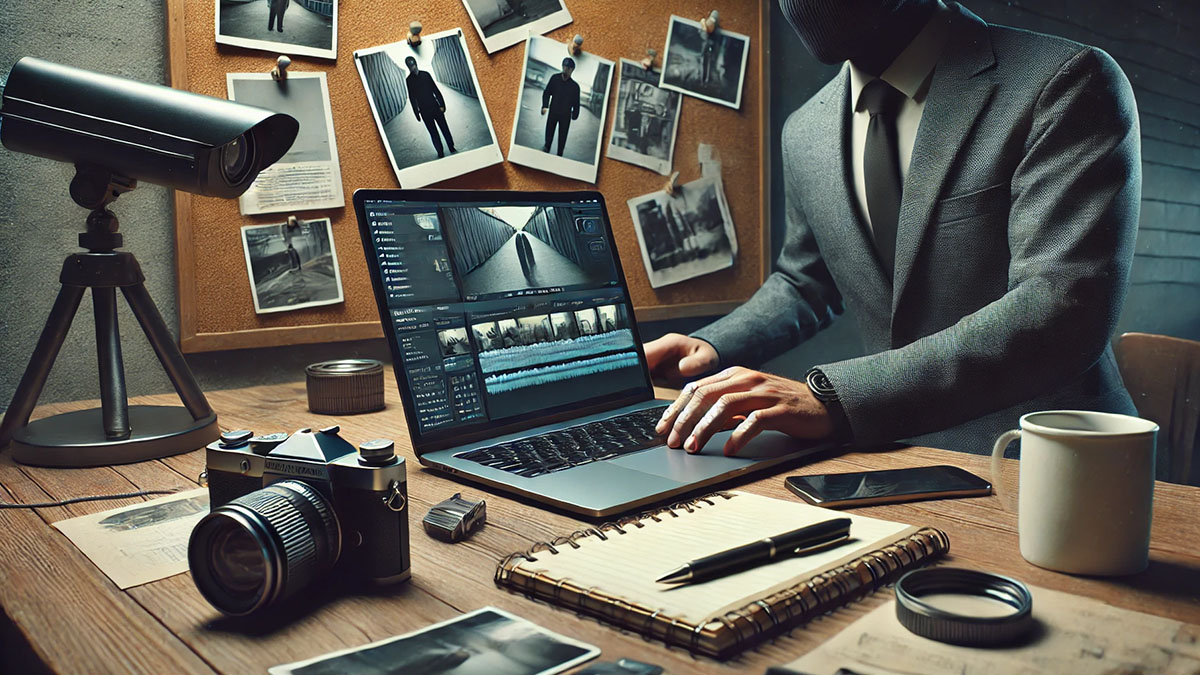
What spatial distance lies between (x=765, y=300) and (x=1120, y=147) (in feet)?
1.78

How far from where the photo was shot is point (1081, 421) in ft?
1.96

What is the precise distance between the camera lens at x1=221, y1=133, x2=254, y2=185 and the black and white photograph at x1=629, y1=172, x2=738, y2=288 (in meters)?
0.94

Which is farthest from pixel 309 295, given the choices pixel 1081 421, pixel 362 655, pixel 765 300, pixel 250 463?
pixel 1081 421

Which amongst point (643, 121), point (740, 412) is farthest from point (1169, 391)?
point (643, 121)

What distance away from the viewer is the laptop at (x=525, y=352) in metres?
0.79

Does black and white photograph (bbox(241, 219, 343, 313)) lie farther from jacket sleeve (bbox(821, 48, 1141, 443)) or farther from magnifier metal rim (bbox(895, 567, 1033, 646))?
magnifier metal rim (bbox(895, 567, 1033, 646))

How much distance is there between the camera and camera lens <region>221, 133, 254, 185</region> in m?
0.98

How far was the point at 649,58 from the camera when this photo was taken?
182cm

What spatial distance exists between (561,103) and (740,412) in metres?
1.02

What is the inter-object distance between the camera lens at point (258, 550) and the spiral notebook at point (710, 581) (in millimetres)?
122

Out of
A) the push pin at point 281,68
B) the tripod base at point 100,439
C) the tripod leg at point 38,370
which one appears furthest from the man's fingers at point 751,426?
the push pin at point 281,68

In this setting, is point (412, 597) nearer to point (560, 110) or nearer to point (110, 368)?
point (110, 368)

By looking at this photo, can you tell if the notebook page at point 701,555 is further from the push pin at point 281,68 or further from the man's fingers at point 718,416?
the push pin at point 281,68

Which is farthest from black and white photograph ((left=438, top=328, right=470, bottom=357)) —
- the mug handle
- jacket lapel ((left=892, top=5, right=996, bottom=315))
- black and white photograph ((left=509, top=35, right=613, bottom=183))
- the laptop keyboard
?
black and white photograph ((left=509, top=35, right=613, bottom=183))
